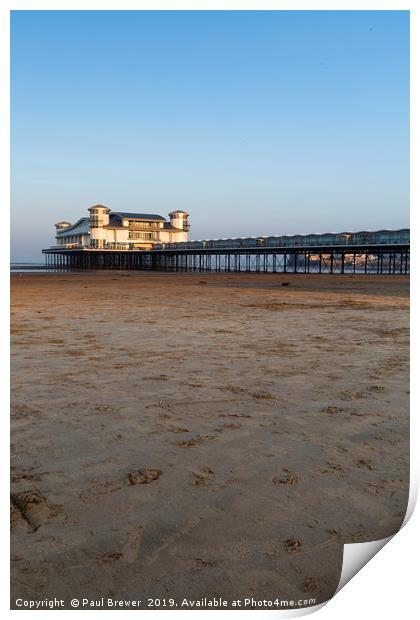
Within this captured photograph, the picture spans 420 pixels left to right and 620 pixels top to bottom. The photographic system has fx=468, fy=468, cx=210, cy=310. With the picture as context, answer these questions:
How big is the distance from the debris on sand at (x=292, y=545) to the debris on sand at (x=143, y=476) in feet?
3.01

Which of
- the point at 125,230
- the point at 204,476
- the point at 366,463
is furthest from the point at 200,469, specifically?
the point at 125,230

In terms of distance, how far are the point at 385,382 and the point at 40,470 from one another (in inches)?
141

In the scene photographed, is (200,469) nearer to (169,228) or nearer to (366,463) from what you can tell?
(366,463)

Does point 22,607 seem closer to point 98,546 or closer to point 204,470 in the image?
point 98,546

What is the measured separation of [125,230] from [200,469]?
76.6 m

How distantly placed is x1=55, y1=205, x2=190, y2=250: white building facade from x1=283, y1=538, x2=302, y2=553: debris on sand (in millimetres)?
72127

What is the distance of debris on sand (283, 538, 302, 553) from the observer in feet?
6.83

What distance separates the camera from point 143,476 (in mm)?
2781

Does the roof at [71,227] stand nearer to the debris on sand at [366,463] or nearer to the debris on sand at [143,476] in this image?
the debris on sand at [143,476]

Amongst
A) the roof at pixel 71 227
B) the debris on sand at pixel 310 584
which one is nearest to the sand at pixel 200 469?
the debris on sand at pixel 310 584
